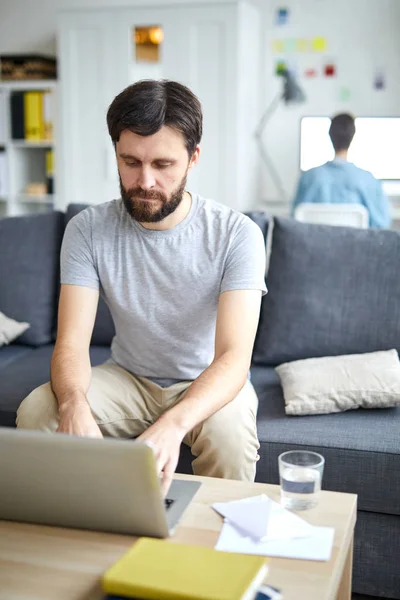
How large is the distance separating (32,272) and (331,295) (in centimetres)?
100

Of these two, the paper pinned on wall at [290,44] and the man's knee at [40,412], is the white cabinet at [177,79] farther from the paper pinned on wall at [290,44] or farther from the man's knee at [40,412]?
the man's knee at [40,412]

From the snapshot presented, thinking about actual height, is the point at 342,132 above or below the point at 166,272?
above

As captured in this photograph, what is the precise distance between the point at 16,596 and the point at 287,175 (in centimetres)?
441

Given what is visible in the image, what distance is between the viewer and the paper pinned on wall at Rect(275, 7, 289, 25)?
200 inches

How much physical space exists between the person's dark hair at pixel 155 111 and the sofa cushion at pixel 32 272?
3.27 feet

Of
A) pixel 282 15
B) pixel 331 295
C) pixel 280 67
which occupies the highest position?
pixel 282 15

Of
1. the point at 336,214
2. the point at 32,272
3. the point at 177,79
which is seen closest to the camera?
the point at 32,272

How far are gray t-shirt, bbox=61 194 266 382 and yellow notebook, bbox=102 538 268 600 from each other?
0.78m

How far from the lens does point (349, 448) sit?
6.08 feet

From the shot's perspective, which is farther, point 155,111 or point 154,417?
point 154,417

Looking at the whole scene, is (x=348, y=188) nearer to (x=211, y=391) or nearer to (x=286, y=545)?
(x=211, y=391)

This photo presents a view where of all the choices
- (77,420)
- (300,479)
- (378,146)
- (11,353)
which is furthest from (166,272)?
(378,146)

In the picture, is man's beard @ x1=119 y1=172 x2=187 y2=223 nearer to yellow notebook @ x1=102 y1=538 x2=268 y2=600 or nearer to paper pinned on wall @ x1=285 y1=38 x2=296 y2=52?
yellow notebook @ x1=102 y1=538 x2=268 y2=600

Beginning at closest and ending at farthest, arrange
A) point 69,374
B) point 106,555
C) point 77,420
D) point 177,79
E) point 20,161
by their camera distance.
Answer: point 106,555 < point 77,420 < point 69,374 < point 177,79 < point 20,161
